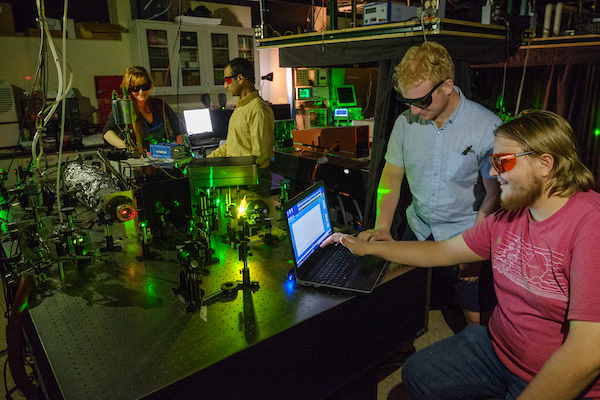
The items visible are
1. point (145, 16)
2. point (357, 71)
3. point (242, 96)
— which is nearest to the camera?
point (242, 96)

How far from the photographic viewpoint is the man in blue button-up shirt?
1.64 m

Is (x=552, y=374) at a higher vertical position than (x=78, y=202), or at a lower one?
lower

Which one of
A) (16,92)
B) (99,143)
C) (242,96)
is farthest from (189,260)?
(16,92)

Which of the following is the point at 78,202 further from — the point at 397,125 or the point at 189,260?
the point at 397,125

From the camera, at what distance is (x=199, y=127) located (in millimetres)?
5156

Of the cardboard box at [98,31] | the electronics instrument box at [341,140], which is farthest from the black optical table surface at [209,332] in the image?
the cardboard box at [98,31]

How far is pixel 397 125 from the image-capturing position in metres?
2.00

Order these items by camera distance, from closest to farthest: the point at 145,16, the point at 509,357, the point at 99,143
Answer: the point at 509,357 → the point at 99,143 → the point at 145,16

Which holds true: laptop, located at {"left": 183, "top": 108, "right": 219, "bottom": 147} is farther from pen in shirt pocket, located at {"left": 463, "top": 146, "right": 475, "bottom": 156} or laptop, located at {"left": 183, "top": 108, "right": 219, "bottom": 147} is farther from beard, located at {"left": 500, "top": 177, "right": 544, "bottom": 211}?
beard, located at {"left": 500, "top": 177, "right": 544, "bottom": 211}

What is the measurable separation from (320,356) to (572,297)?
2.32 ft

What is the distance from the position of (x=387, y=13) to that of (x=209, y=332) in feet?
6.02

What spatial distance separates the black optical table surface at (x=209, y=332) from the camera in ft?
3.10

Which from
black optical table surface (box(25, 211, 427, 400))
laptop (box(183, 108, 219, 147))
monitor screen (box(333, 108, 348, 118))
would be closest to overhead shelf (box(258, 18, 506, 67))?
black optical table surface (box(25, 211, 427, 400))

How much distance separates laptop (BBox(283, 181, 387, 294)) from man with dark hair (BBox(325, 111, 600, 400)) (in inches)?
14.1
